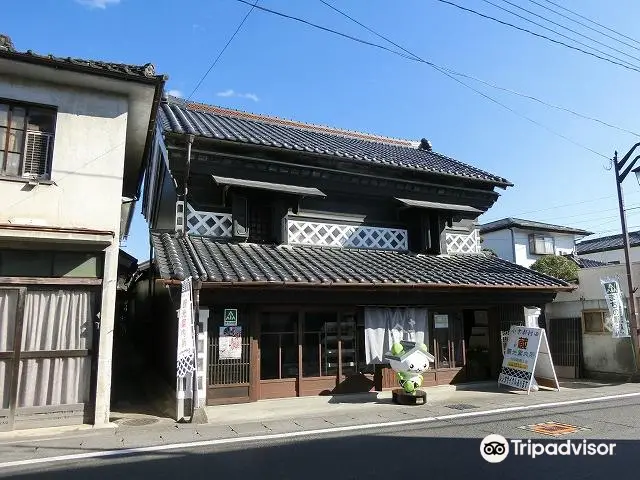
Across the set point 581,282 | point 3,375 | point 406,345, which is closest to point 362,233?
point 406,345

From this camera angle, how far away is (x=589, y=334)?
629 inches

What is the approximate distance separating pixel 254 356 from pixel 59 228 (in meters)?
4.96

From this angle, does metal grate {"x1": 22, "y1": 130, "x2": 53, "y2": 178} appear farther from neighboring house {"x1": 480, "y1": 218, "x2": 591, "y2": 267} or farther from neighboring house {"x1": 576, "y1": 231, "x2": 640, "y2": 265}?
neighboring house {"x1": 576, "y1": 231, "x2": 640, "y2": 265}

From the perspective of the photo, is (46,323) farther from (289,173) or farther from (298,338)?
(289,173)

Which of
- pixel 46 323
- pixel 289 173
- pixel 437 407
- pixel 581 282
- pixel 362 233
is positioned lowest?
pixel 437 407

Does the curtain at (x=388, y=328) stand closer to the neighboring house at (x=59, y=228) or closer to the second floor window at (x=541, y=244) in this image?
the neighboring house at (x=59, y=228)

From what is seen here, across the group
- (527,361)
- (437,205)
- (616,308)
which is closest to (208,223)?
(437,205)

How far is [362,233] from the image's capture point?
14195 mm

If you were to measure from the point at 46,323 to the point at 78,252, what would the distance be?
145 centimetres

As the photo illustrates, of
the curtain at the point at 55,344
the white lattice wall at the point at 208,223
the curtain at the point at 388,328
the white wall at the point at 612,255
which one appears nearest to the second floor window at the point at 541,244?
the white wall at the point at 612,255

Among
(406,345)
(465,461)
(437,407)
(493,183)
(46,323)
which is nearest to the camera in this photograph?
(465,461)

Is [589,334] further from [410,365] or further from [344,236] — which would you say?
[344,236]

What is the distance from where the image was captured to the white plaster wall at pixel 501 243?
3073 centimetres

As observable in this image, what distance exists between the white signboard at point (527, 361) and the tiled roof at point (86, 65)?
1115 cm
